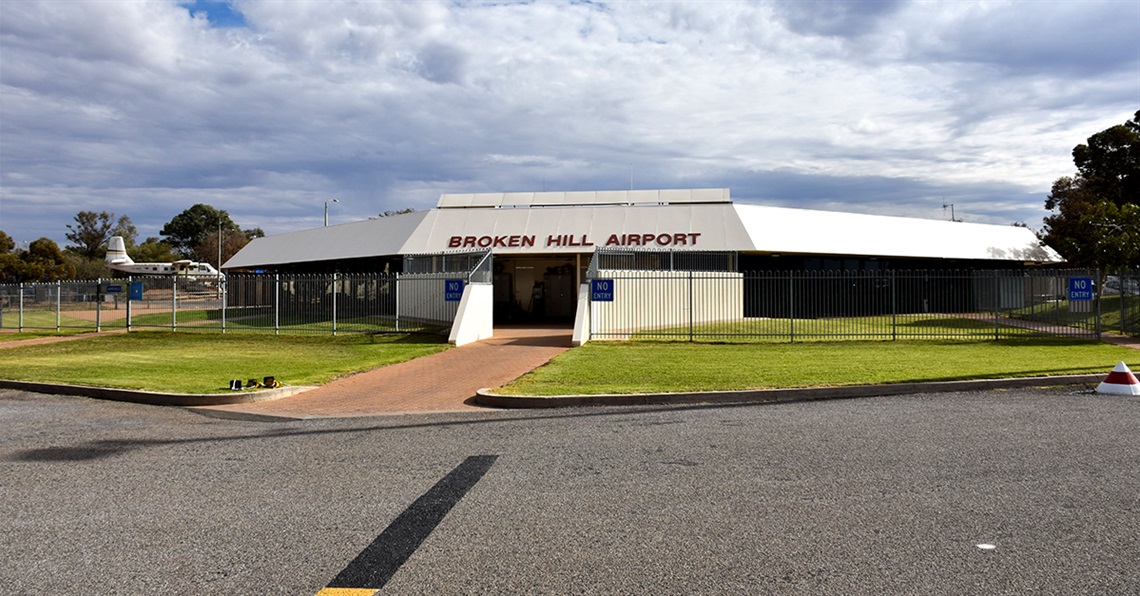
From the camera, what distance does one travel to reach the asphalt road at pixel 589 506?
4.74m

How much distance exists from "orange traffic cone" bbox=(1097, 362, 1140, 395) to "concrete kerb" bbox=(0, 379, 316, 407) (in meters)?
12.5

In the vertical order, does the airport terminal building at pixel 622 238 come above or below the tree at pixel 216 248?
below

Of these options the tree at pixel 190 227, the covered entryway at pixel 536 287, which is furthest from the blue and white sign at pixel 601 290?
the tree at pixel 190 227

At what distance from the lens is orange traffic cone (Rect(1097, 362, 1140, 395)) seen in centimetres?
1210

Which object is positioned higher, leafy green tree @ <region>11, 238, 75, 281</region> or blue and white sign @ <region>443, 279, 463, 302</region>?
leafy green tree @ <region>11, 238, 75, 281</region>

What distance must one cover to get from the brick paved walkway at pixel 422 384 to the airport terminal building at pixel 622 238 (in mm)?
11828

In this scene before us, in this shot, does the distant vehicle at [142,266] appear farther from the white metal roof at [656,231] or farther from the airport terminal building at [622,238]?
the white metal roof at [656,231]

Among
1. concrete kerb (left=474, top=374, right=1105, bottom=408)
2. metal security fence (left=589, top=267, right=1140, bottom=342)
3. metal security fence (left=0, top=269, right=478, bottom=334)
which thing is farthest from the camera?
metal security fence (left=0, top=269, right=478, bottom=334)

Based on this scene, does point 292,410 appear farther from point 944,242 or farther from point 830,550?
point 944,242

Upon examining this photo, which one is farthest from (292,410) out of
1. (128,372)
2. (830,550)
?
(830,550)

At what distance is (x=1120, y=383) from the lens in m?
12.3

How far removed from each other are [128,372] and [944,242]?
109 ft

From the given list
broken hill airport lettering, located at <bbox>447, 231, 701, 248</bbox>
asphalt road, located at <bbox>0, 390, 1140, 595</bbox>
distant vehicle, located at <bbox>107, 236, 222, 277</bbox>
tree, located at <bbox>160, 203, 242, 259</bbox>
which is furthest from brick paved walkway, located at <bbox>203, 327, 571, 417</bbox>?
tree, located at <bbox>160, 203, 242, 259</bbox>

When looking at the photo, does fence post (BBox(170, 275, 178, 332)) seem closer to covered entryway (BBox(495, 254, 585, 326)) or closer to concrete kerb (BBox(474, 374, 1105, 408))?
covered entryway (BBox(495, 254, 585, 326))
